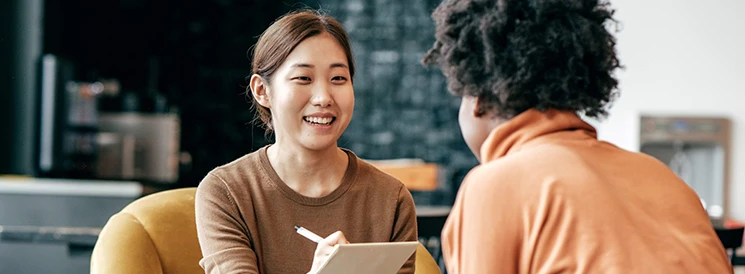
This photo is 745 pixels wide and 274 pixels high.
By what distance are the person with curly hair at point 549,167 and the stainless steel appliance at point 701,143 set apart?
4.05 metres

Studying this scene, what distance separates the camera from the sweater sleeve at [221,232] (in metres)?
1.63

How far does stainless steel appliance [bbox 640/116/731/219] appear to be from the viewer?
16.9ft

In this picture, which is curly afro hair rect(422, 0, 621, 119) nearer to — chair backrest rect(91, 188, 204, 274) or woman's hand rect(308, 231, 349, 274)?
woman's hand rect(308, 231, 349, 274)

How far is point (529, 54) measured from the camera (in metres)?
1.19

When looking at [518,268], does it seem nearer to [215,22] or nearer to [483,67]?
[483,67]

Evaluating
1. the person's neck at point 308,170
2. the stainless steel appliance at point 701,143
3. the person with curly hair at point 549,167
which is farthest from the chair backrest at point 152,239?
the stainless steel appliance at point 701,143

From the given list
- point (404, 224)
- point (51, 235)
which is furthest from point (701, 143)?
point (404, 224)

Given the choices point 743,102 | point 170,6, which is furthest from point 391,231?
point 170,6

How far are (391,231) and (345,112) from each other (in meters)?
0.27

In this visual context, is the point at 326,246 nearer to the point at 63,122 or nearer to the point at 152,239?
the point at 152,239

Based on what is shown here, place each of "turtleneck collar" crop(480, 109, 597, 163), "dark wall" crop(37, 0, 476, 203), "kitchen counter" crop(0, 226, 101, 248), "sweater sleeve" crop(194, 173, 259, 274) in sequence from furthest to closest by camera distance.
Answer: "dark wall" crop(37, 0, 476, 203), "kitchen counter" crop(0, 226, 101, 248), "sweater sleeve" crop(194, 173, 259, 274), "turtleneck collar" crop(480, 109, 597, 163)

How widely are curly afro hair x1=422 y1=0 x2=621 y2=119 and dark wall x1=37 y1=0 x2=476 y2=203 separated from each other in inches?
206

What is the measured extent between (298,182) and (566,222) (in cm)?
A: 78

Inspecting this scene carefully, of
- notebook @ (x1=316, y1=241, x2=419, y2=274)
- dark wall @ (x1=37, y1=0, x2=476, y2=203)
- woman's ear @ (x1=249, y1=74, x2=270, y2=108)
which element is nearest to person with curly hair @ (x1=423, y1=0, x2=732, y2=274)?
notebook @ (x1=316, y1=241, x2=419, y2=274)
